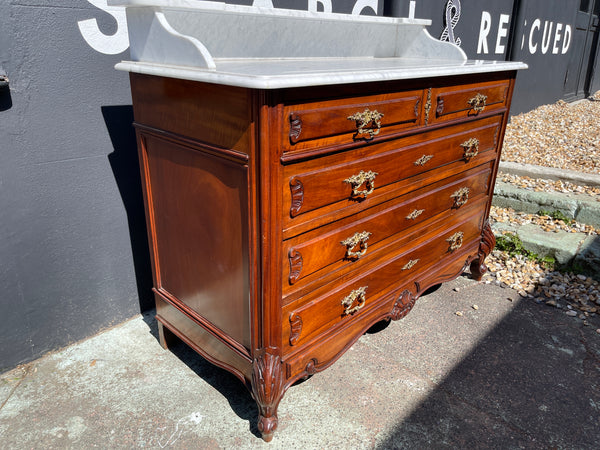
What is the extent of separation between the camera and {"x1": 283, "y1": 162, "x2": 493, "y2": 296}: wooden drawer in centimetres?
192

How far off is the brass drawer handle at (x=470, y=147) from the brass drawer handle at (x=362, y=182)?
2.83 ft

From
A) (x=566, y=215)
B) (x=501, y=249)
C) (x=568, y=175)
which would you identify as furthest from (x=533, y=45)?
(x=501, y=249)

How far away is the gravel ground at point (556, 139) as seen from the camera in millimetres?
5285

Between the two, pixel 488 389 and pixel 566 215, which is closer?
pixel 488 389

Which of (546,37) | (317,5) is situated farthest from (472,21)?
(546,37)

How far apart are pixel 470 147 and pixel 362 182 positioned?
3.44 ft

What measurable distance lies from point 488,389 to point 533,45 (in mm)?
6558

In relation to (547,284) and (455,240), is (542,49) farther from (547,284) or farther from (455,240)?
(455,240)

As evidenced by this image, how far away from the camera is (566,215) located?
407 cm

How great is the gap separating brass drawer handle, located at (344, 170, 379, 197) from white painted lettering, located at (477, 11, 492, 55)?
4478mm

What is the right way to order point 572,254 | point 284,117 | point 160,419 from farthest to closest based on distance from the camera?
point 572,254, point 160,419, point 284,117

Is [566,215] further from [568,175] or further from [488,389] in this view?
[488,389]

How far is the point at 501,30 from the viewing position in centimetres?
611

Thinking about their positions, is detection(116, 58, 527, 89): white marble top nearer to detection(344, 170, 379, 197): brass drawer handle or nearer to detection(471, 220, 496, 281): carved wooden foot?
detection(344, 170, 379, 197): brass drawer handle
